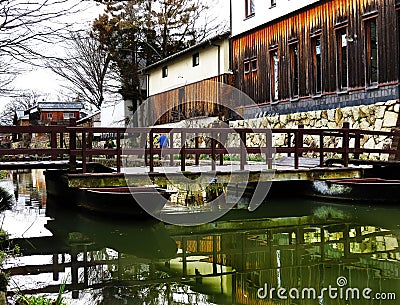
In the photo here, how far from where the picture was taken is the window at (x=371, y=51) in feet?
58.7

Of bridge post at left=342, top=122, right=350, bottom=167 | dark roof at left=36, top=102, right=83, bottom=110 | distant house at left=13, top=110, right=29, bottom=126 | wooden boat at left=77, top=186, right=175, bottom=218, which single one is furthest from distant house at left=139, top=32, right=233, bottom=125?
distant house at left=13, top=110, right=29, bottom=126

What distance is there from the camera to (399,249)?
344 inches

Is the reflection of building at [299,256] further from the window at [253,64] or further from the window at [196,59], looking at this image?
the window at [196,59]

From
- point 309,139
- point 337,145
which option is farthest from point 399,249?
point 309,139

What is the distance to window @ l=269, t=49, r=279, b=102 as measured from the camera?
23.0 m

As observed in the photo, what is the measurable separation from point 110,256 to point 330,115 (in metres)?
12.7

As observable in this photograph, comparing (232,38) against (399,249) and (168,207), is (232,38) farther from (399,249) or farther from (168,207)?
(399,249)

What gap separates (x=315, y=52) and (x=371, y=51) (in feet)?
9.60

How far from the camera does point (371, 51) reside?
714 inches

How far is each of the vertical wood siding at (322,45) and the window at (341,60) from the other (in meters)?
0.17

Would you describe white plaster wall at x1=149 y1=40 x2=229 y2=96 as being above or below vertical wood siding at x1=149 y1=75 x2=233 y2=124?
above

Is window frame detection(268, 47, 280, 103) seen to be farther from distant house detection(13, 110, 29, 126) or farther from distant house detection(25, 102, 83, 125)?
distant house detection(13, 110, 29, 126)

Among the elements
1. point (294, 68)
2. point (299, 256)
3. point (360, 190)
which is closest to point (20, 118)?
point (294, 68)

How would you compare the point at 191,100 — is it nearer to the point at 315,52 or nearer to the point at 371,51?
the point at 315,52
